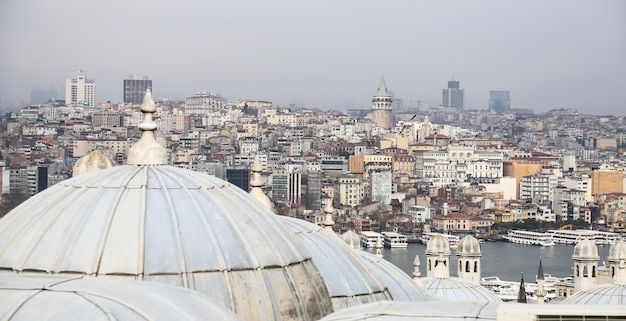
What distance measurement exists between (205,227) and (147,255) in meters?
0.10

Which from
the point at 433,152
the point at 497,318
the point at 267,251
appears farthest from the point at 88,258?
the point at 433,152

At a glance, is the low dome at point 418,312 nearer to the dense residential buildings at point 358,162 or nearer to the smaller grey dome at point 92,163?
the smaller grey dome at point 92,163

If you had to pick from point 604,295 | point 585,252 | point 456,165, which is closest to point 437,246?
point 585,252

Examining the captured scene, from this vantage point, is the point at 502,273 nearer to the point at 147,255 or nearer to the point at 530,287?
the point at 530,287

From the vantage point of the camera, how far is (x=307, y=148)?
46094 mm

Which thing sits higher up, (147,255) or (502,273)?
(147,255)

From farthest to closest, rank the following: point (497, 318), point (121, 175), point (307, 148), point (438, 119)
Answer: point (438, 119)
point (307, 148)
point (121, 175)
point (497, 318)

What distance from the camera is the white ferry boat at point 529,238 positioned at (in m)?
28.9

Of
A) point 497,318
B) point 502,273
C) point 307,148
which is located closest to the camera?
point 497,318

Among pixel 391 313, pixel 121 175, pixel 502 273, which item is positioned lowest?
pixel 502 273

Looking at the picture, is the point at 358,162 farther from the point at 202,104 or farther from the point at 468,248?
the point at 468,248

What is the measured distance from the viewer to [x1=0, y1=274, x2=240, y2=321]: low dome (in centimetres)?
186

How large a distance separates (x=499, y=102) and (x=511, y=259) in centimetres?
5206

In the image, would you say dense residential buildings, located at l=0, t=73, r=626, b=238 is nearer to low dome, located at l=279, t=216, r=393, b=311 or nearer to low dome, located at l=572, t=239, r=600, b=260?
low dome, located at l=572, t=239, r=600, b=260
